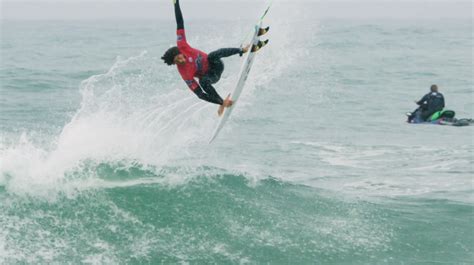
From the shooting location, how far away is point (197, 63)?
10.6 meters

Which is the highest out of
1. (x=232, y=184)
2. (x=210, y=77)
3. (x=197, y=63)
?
(x=197, y=63)

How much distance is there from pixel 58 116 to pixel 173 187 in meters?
10.7

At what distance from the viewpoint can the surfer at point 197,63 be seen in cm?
1027

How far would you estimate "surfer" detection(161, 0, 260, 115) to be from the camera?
10273 millimetres

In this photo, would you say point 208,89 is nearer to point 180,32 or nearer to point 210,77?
point 210,77

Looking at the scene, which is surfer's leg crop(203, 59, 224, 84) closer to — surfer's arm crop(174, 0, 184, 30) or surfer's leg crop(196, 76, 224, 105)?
surfer's leg crop(196, 76, 224, 105)

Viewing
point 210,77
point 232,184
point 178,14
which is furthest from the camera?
point 232,184

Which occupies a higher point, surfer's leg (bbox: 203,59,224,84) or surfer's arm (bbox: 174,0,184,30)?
surfer's arm (bbox: 174,0,184,30)

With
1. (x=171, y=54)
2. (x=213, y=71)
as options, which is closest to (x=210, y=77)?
(x=213, y=71)

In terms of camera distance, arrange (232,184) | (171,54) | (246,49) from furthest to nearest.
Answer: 1. (232,184)
2. (246,49)
3. (171,54)

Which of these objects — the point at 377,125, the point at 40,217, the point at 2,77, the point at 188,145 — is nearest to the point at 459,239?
the point at 40,217

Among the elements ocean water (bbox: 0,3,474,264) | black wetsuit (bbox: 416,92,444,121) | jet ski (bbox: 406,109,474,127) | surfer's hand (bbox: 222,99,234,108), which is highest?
surfer's hand (bbox: 222,99,234,108)

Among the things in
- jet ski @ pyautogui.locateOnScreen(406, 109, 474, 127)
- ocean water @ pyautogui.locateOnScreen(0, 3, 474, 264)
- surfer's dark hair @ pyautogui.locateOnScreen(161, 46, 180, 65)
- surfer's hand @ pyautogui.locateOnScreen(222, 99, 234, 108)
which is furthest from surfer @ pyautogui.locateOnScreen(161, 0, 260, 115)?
jet ski @ pyautogui.locateOnScreen(406, 109, 474, 127)

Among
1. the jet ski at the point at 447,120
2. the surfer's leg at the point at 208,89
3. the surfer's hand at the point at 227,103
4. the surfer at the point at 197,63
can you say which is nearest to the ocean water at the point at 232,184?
the jet ski at the point at 447,120
